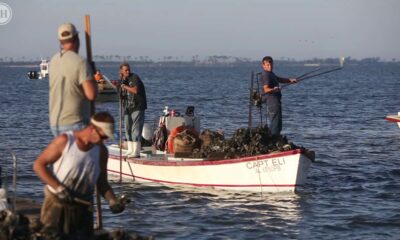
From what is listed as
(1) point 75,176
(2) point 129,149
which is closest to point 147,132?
(2) point 129,149

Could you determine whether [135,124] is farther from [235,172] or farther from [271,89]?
[271,89]

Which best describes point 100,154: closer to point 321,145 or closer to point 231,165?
point 231,165

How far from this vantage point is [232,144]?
1789 cm

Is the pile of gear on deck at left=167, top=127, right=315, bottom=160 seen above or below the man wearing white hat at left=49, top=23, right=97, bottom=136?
below

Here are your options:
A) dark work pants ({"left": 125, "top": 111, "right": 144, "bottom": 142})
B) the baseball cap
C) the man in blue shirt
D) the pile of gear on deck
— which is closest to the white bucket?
dark work pants ({"left": 125, "top": 111, "right": 144, "bottom": 142})

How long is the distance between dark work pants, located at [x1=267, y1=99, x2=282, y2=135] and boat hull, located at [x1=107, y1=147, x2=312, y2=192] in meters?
1.18

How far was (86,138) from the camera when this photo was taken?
8.38 m

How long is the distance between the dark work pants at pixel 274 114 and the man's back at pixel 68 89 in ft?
29.8

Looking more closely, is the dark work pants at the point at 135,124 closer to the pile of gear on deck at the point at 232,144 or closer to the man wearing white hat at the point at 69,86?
the pile of gear on deck at the point at 232,144

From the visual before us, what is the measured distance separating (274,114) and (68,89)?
373 inches

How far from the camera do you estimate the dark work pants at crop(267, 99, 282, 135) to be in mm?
18141

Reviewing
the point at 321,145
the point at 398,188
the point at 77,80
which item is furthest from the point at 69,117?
the point at 321,145

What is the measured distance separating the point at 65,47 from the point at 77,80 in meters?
0.37

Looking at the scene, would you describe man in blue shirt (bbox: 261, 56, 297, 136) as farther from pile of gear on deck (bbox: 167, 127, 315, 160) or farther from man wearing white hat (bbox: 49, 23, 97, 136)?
man wearing white hat (bbox: 49, 23, 97, 136)
